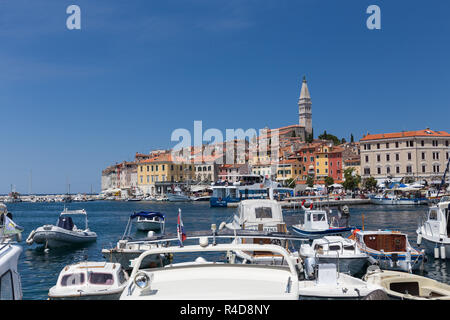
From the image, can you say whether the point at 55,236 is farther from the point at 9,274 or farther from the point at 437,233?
the point at 9,274

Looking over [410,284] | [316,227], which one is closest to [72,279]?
[410,284]

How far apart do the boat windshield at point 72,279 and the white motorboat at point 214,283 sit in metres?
7.39

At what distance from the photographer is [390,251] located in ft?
Result: 62.1

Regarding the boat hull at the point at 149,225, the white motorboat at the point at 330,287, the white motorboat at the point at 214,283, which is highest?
the white motorboat at the point at 214,283

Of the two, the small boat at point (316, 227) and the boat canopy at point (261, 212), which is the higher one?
the boat canopy at point (261, 212)

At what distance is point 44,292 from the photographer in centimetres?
1593

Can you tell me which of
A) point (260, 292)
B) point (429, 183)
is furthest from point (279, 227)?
point (429, 183)

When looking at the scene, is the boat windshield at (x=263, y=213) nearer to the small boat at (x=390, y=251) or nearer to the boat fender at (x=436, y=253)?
the small boat at (x=390, y=251)

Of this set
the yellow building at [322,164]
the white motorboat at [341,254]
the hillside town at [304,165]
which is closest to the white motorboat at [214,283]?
the white motorboat at [341,254]

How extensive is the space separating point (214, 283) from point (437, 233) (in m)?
20.5

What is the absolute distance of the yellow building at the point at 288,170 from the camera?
106625 mm

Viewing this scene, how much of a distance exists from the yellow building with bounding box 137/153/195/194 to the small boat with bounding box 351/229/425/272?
328 ft
